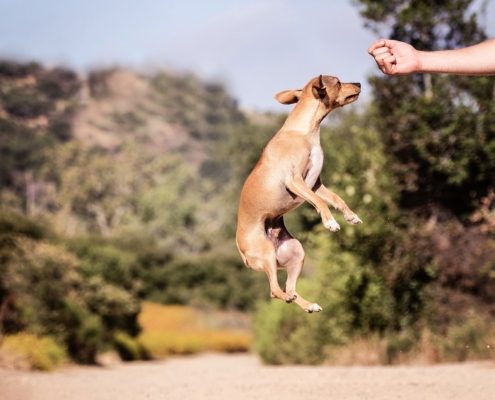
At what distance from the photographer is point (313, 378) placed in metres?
14.8

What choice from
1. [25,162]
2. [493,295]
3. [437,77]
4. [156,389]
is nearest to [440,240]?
[493,295]

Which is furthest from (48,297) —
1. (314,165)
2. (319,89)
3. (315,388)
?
(319,89)

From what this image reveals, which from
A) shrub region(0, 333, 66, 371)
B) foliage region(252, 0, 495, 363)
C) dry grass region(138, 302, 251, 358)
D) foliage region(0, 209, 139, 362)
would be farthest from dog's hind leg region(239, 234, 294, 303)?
dry grass region(138, 302, 251, 358)

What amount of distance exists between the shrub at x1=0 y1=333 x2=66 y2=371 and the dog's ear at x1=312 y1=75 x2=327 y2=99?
16474 mm

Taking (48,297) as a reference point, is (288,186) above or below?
above

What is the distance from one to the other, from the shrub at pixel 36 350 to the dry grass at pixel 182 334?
41.1 ft

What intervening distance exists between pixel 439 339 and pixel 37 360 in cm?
962

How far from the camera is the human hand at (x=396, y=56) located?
2992 millimetres

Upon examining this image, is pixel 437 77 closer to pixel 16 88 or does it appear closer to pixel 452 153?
pixel 452 153

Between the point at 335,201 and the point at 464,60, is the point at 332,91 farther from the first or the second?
the point at 464,60

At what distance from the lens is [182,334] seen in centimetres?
4191

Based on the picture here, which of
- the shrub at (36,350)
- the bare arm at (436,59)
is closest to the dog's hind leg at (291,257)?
the bare arm at (436,59)

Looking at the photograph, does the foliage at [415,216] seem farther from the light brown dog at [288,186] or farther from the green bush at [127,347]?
the light brown dog at [288,186]

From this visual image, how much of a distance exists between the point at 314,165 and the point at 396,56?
240cm
